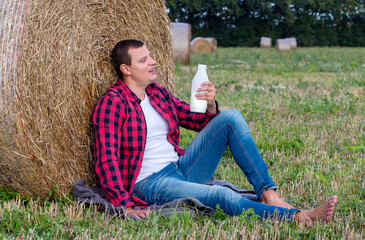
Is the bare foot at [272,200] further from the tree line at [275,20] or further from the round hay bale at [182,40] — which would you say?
the tree line at [275,20]

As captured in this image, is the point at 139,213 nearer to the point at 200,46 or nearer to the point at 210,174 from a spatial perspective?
the point at 210,174

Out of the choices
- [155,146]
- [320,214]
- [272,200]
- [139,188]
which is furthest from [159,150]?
[320,214]

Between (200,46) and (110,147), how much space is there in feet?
69.6

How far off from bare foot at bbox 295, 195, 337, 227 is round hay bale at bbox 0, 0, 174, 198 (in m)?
Answer: 1.77

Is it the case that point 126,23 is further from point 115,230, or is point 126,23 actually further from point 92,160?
point 115,230

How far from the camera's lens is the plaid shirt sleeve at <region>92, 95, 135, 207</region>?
3539mm

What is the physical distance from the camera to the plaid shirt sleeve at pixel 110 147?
11.6 ft

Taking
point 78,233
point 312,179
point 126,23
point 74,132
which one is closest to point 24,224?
point 78,233

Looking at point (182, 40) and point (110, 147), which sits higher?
point (182, 40)

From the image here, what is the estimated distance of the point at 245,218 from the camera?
3.30 metres

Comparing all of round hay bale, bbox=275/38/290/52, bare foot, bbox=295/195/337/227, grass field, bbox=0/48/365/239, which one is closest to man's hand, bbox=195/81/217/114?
grass field, bbox=0/48/365/239

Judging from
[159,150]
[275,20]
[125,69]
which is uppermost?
[275,20]

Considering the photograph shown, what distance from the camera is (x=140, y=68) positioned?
391 cm

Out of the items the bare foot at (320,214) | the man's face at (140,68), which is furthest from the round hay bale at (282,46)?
the bare foot at (320,214)
